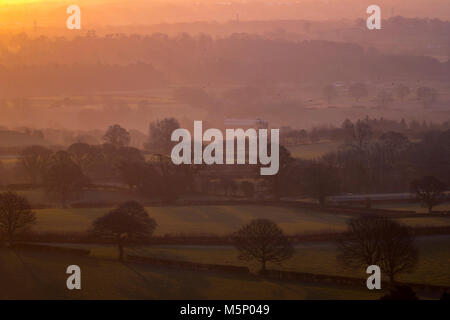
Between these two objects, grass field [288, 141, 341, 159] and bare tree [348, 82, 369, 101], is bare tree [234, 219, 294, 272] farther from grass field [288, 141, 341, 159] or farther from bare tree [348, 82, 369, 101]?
bare tree [348, 82, 369, 101]

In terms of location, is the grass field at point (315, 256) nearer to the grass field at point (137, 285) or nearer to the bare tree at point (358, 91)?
the grass field at point (137, 285)

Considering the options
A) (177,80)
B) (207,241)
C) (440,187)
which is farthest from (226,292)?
(177,80)

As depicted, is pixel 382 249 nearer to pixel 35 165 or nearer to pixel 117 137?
pixel 35 165

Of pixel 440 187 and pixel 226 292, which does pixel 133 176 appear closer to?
pixel 440 187

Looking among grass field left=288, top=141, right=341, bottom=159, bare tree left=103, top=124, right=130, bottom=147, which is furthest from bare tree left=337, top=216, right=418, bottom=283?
bare tree left=103, top=124, right=130, bottom=147

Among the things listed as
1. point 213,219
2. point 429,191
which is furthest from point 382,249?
point 429,191

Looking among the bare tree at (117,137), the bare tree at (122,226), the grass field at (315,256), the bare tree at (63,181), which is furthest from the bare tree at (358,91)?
the bare tree at (122,226)
